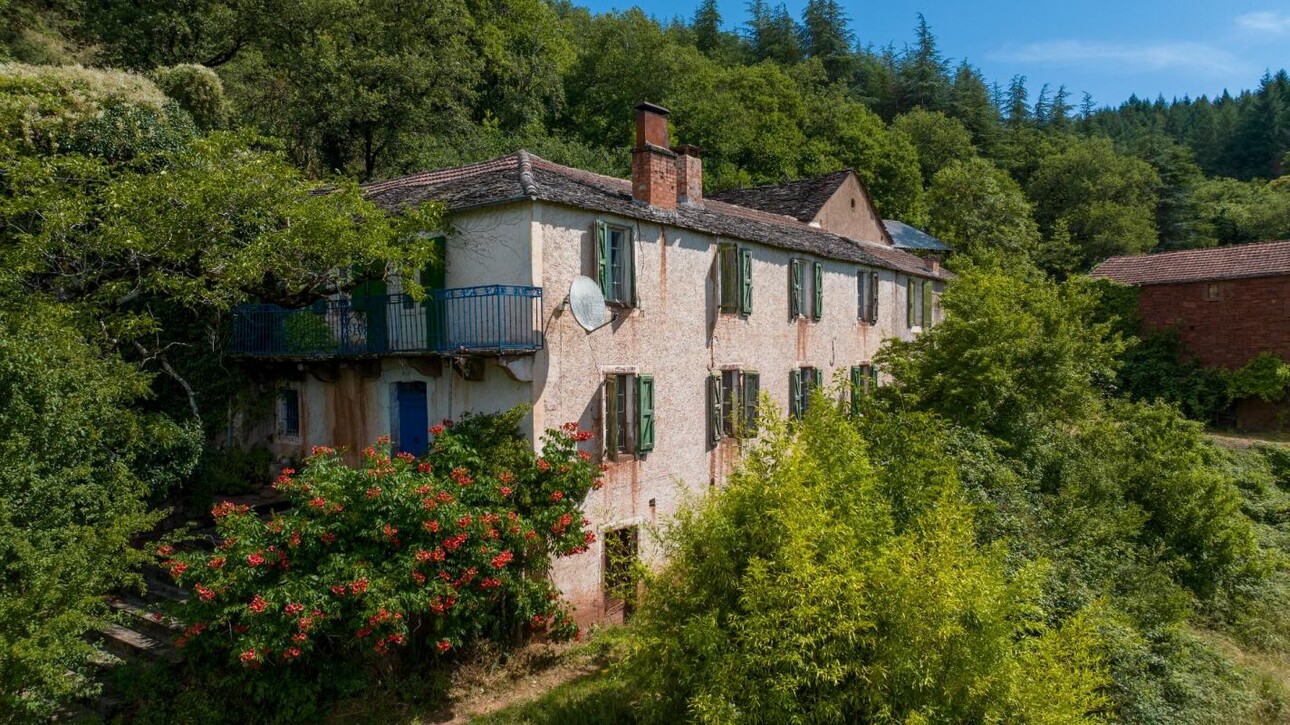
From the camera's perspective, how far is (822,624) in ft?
25.3

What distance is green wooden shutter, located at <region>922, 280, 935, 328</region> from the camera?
1001 inches

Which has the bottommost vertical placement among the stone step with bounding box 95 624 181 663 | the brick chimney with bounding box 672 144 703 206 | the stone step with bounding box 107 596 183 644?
the stone step with bounding box 95 624 181 663

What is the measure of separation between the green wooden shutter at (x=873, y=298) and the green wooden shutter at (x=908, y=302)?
256 centimetres

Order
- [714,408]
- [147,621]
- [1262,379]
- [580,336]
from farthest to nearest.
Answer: [1262,379] < [714,408] < [580,336] < [147,621]

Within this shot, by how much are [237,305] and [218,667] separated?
24.8 feet

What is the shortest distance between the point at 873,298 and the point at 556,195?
12.9 m

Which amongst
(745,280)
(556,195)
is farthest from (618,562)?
(745,280)

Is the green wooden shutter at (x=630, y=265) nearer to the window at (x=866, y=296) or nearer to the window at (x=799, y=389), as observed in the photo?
the window at (x=799, y=389)

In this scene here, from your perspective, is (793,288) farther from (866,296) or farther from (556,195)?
(556,195)

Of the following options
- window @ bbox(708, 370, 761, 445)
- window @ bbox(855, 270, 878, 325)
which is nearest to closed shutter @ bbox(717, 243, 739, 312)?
window @ bbox(708, 370, 761, 445)

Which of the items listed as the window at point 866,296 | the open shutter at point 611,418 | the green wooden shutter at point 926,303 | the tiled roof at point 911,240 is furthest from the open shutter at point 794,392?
the tiled roof at point 911,240

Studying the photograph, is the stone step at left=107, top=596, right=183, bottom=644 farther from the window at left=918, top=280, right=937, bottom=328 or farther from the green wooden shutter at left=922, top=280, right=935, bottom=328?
the green wooden shutter at left=922, top=280, right=935, bottom=328

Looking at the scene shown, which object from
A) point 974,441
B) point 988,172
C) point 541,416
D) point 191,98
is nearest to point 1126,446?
point 974,441

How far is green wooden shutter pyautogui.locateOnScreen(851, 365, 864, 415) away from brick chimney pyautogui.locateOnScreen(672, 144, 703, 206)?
17.9 feet
